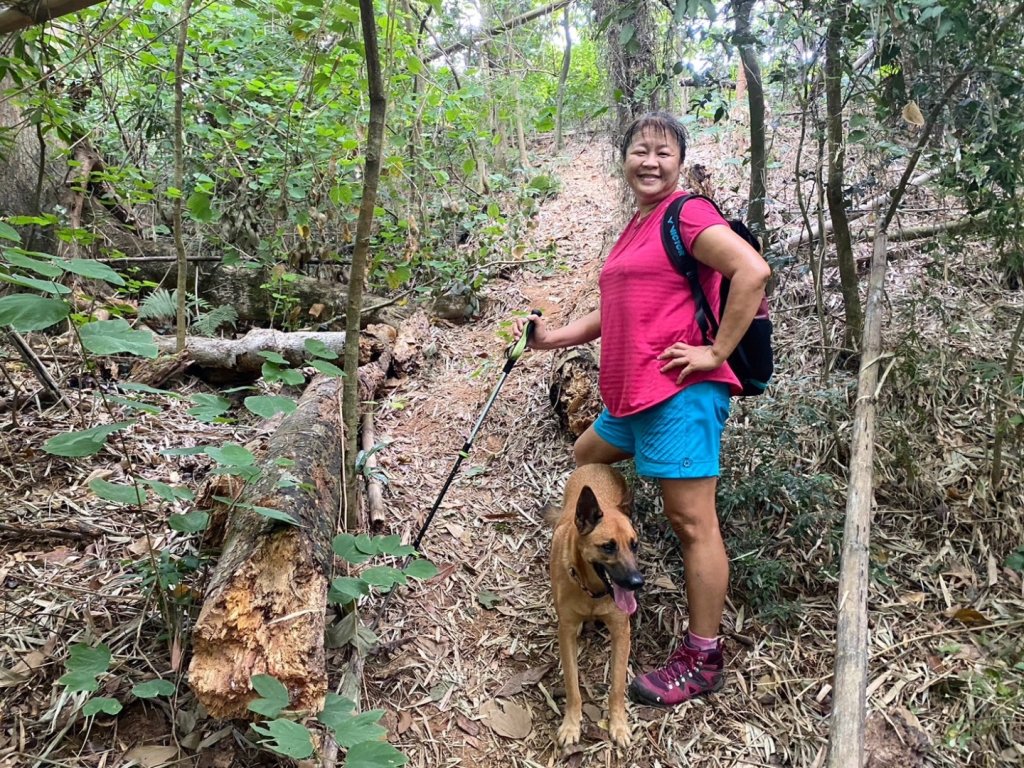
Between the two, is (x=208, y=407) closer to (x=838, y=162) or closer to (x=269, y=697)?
(x=269, y=697)

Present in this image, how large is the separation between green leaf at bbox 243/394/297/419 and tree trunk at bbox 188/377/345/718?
49cm

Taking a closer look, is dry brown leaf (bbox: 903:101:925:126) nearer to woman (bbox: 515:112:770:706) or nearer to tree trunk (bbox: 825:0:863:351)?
tree trunk (bbox: 825:0:863:351)

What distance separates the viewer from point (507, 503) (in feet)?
13.1

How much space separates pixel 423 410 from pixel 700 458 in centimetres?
285

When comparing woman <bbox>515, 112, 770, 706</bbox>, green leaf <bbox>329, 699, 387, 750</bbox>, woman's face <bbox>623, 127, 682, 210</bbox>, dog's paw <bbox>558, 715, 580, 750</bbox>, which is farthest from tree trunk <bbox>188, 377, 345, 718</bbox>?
woman's face <bbox>623, 127, 682, 210</bbox>

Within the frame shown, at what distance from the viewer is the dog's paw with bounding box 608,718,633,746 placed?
8.67 ft

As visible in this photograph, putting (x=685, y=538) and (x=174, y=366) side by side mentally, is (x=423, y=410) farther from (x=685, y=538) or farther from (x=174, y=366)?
(x=685, y=538)

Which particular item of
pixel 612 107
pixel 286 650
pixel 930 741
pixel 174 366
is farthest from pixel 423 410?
pixel 930 741

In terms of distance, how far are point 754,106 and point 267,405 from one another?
3.56 m

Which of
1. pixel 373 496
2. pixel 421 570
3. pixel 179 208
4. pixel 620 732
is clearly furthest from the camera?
pixel 179 208

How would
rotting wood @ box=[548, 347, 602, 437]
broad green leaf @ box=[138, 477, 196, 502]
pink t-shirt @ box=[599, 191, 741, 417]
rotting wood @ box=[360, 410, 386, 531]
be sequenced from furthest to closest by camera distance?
rotting wood @ box=[548, 347, 602, 437] → rotting wood @ box=[360, 410, 386, 531] → pink t-shirt @ box=[599, 191, 741, 417] → broad green leaf @ box=[138, 477, 196, 502]

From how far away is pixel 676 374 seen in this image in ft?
8.50

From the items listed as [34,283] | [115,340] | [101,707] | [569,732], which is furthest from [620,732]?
[34,283]

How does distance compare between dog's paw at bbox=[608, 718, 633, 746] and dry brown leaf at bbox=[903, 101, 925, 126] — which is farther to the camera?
dry brown leaf at bbox=[903, 101, 925, 126]
